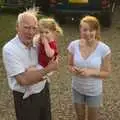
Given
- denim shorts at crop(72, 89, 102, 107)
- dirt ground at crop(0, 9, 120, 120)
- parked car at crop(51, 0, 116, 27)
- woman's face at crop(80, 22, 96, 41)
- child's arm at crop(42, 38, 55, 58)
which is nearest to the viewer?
child's arm at crop(42, 38, 55, 58)

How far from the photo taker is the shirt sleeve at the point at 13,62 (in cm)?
382

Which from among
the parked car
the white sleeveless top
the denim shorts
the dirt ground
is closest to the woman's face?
the white sleeveless top

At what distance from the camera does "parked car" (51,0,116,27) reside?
1216 cm

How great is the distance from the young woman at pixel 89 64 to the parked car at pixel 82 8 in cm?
756

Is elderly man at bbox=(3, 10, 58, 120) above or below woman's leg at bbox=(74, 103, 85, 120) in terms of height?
above

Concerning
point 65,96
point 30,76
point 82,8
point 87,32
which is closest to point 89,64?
point 87,32

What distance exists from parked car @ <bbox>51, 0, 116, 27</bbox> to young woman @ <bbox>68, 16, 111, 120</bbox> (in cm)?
756

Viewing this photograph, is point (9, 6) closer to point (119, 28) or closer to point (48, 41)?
point (119, 28)

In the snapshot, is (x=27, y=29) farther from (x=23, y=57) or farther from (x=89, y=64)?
(x=89, y=64)

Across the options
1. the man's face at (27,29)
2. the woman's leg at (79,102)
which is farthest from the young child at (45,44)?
the woman's leg at (79,102)

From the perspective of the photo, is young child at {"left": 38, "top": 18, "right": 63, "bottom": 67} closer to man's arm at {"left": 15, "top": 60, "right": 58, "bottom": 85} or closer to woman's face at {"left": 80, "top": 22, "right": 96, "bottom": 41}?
man's arm at {"left": 15, "top": 60, "right": 58, "bottom": 85}

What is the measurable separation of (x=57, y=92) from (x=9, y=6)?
24.3 feet

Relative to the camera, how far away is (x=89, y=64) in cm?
455

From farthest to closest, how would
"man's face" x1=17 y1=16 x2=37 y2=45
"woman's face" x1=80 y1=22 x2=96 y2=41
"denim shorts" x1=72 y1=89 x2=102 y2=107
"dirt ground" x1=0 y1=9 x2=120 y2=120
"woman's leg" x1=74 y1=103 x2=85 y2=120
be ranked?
"dirt ground" x1=0 y1=9 x2=120 y2=120, "woman's leg" x1=74 y1=103 x2=85 y2=120, "denim shorts" x1=72 y1=89 x2=102 y2=107, "woman's face" x1=80 y1=22 x2=96 y2=41, "man's face" x1=17 y1=16 x2=37 y2=45
